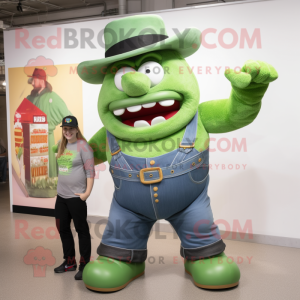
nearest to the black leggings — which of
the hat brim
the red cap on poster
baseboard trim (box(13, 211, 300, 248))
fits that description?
the hat brim

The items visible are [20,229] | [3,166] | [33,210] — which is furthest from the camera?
[3,166]

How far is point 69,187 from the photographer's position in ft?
8.46

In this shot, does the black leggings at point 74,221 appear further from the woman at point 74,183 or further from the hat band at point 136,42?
the hat band at point 136,42

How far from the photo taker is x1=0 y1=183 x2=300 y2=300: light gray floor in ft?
7.83

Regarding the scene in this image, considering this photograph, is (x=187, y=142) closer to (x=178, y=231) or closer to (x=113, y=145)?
(x=113, y=145)

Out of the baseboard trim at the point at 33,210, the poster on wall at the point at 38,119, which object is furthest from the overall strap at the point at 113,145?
the baseboard trim at the point at 33,210

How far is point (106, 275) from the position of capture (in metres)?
2.36

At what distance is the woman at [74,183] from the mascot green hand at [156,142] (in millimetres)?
246

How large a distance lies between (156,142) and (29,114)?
110 inches

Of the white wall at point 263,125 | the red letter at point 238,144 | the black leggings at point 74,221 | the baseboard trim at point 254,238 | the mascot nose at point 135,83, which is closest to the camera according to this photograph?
the mascot nose at point 135,83

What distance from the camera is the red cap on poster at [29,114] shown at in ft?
14.7

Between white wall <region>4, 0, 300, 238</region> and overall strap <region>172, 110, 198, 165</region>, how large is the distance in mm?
1342

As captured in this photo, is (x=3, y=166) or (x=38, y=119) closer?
(x=38, y=119)

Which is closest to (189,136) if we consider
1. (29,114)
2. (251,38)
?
(251,38)
